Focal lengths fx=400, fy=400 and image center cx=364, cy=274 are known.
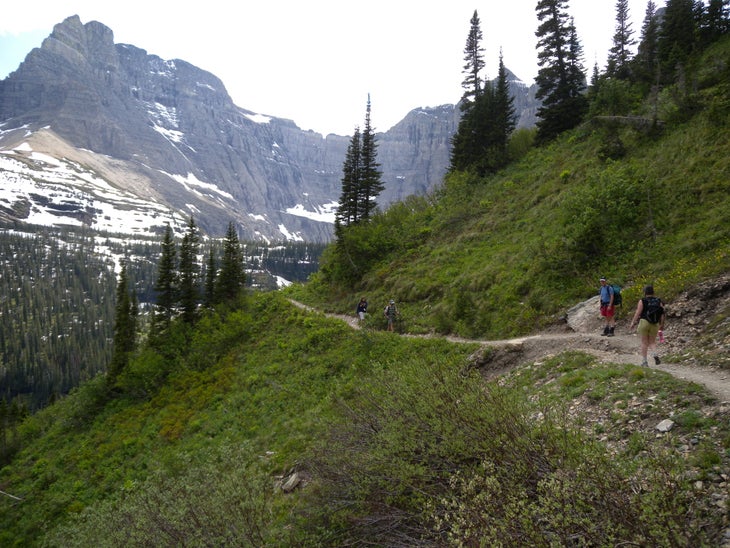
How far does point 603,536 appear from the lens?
377cm

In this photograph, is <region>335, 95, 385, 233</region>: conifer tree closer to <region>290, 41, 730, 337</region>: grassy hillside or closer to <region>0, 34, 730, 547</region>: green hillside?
<region>0, 34, 730, 547</region>: green hillside

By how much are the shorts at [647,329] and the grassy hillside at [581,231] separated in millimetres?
3224

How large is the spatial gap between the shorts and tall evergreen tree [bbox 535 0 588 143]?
98.5 feet

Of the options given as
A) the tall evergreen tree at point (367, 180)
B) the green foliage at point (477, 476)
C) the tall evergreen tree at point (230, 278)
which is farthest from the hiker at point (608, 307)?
the tall evergreen tree at point (230, 278)

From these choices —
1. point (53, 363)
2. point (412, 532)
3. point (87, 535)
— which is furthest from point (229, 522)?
point (53, 363)

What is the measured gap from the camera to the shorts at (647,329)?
10.1 metres

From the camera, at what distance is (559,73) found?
3494 cm

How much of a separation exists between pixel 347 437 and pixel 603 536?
16.5 ft

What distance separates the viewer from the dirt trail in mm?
7559

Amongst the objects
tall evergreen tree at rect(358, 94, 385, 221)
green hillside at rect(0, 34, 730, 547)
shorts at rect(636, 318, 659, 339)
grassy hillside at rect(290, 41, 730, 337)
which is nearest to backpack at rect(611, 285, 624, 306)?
grassy hillside at rect(290, 41, 730, 337)

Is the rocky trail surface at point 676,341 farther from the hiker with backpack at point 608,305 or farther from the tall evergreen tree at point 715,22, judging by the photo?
the tall evergreen tree at point 715,22

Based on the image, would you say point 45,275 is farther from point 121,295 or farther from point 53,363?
point 121,295

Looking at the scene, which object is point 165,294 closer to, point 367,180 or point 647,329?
point 367,180

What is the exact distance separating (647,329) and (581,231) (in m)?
8.76
